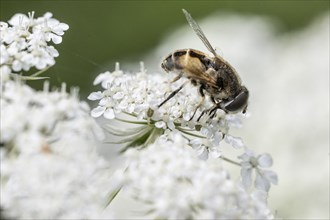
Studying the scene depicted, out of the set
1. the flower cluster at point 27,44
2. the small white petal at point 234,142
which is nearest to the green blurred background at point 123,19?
the flower cluster at point 27,44

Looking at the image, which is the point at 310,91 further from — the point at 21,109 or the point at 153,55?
the point at 21,109

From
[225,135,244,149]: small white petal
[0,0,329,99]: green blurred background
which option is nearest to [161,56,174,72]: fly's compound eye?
[225,135,244,149]: small white petal

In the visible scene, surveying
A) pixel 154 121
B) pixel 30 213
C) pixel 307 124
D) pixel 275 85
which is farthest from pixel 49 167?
pixel 275 85

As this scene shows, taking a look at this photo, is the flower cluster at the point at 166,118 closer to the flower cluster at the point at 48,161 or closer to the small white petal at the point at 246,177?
the small white petal at the point at 246,177

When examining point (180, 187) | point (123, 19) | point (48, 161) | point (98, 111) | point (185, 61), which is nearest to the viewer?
point (48, 161)

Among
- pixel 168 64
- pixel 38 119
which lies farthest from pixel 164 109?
pixel 38 119

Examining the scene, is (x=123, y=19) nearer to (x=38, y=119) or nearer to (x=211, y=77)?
(x=211, y=77)
